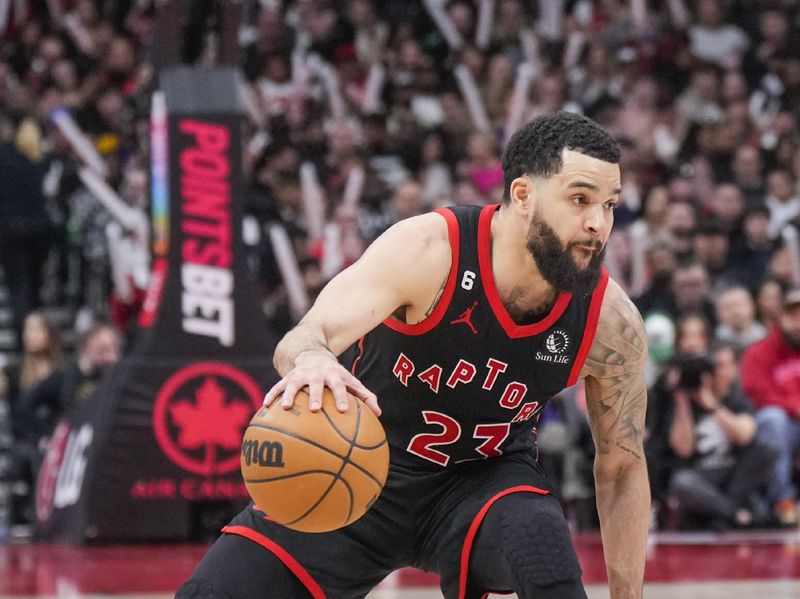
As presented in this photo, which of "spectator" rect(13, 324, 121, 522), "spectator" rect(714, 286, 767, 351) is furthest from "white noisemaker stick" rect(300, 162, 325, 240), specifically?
"spectator" rect(714, 286, 767, 351)

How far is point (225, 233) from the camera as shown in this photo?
8.37 meters

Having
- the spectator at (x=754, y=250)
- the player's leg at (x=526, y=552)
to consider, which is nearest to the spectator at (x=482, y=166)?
the spectator at (x=754, y=250)

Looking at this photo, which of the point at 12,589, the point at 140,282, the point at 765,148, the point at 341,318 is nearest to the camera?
the point at 341,318

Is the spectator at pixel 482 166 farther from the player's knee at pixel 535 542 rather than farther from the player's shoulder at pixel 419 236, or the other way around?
the player's knee at pixel 535 542

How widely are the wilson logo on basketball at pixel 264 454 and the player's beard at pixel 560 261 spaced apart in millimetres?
888

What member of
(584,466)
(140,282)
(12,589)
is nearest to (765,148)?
(584,466)

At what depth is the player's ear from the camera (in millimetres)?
3846

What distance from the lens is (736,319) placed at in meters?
10.0

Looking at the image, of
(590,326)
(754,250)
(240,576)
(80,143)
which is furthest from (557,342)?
(80,143)

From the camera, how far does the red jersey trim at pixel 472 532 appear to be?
12.8 feet

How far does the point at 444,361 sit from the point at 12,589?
11.6 feet

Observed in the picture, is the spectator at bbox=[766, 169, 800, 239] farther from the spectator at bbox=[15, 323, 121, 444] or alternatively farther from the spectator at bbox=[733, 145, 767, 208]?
the spectator at bbox=[15, 323, 121, 444]

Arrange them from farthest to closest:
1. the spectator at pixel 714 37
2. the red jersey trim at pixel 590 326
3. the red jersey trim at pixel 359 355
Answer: the spectator at pixel 714 37 < the red jersey trim at pixel 359 355 < the red jersey trim at pixel 590 326

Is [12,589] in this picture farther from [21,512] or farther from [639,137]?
[639,137]
